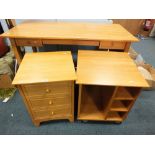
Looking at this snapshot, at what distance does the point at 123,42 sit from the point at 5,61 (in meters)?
1.63

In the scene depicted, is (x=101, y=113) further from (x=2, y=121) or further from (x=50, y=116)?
(x=2, y=121)

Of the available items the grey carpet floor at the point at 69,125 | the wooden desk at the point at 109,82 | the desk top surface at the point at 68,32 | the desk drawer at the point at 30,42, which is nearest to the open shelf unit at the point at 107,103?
the wooden desk at the point at 109,82

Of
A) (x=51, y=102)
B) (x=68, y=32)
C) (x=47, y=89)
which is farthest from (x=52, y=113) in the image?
(x=68, y=32)

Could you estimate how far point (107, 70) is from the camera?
1.06 metres

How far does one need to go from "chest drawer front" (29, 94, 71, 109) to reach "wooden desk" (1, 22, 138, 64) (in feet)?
2.18

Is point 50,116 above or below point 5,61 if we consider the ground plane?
below

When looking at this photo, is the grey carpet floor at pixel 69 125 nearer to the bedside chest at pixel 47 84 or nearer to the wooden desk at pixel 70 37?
the bedside chest at pixel 47 84

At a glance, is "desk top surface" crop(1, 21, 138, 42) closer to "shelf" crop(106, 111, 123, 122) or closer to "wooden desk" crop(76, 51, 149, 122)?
"wooden desk" crop(76, 51, 149, 122)

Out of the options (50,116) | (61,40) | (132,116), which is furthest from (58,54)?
(132,116)

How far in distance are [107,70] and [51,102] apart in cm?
59

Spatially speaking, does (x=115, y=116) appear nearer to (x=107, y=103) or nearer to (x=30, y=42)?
(x=107, y=103)

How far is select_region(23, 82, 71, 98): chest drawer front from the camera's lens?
3.12 feet

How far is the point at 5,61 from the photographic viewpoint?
1.74 m

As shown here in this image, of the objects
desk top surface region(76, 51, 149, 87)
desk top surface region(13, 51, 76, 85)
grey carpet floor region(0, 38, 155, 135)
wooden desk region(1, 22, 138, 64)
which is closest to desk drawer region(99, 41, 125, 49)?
wooden desk region(1, 22, 138, 64)
